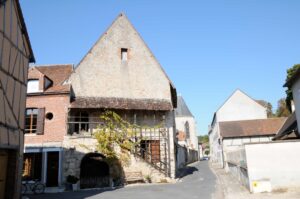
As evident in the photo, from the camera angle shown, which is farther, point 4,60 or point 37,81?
point 37,81

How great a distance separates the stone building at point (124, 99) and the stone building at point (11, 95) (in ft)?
20.1

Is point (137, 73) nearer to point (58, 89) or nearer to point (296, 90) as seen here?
point (58, 89)

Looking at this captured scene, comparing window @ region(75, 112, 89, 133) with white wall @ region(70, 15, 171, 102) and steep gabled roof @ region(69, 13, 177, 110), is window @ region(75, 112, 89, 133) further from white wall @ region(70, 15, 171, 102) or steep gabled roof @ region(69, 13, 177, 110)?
white wall @ region(70, 15, 171, 102)

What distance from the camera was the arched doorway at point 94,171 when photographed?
16953 millimetres

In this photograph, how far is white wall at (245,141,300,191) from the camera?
37.6 ft

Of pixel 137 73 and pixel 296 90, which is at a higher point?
pixel 137 73

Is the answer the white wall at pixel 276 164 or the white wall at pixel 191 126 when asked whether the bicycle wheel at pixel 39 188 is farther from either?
the white wall at pixel 191 126

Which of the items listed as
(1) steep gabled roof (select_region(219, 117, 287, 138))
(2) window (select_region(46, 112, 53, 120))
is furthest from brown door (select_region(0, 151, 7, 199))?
(1) steep gabled roof (select_region(219, 117, 287, 138))

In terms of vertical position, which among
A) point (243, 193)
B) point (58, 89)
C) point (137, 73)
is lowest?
point (243, 193)

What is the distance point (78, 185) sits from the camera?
52.5ft

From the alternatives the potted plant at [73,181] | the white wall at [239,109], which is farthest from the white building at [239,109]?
the potted plant at [73,181]

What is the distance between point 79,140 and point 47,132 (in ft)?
6.55

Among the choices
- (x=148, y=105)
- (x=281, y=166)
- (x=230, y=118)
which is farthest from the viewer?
(x=230, y=118)

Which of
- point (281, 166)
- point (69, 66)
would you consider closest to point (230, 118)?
point (69, 66)
